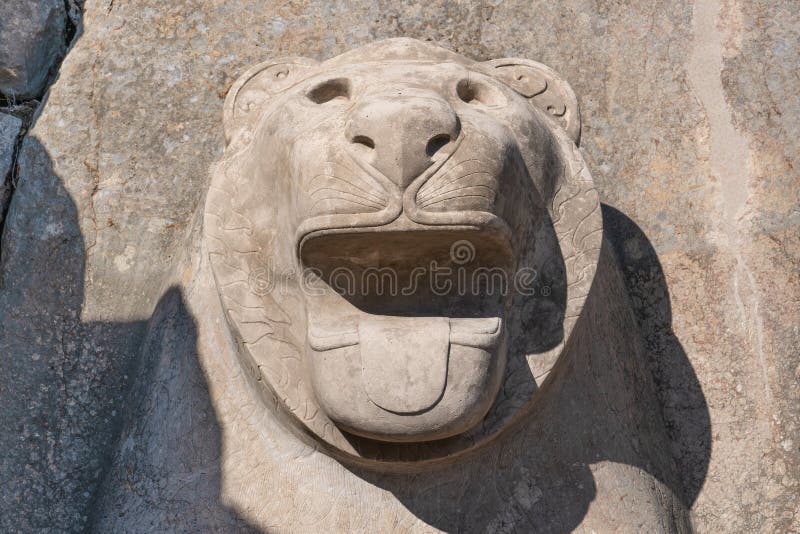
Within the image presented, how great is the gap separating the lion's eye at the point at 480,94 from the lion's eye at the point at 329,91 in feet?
0.66

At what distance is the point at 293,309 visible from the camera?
1.86 meters

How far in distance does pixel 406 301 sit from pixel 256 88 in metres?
0.58

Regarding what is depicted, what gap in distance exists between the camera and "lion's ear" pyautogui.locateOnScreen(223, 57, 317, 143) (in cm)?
208

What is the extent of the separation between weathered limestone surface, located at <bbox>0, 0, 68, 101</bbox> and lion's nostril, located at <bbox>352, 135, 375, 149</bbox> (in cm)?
120

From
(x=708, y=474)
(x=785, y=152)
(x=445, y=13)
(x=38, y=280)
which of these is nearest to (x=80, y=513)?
(x=38, y=280)

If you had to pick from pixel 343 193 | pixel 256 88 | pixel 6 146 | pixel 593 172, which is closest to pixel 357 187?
pixel 343 193

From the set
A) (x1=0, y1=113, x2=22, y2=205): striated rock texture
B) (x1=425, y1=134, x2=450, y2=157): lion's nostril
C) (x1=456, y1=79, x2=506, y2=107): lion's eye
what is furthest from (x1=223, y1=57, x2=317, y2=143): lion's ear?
(x1=0, y1=113, x2=22, y2=205): striated rock texture

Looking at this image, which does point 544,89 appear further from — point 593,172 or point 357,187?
point 357,187

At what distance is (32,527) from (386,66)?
3.70 feet

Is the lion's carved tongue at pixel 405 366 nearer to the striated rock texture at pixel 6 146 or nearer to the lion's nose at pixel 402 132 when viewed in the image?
the lion's nose at pixel 402 132

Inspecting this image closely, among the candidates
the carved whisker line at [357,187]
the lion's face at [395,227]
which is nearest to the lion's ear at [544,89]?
the lion's face at [395,227]

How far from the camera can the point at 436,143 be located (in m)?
1.66

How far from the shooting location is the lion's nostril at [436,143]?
165cm

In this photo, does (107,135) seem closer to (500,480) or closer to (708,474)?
(500,480)
